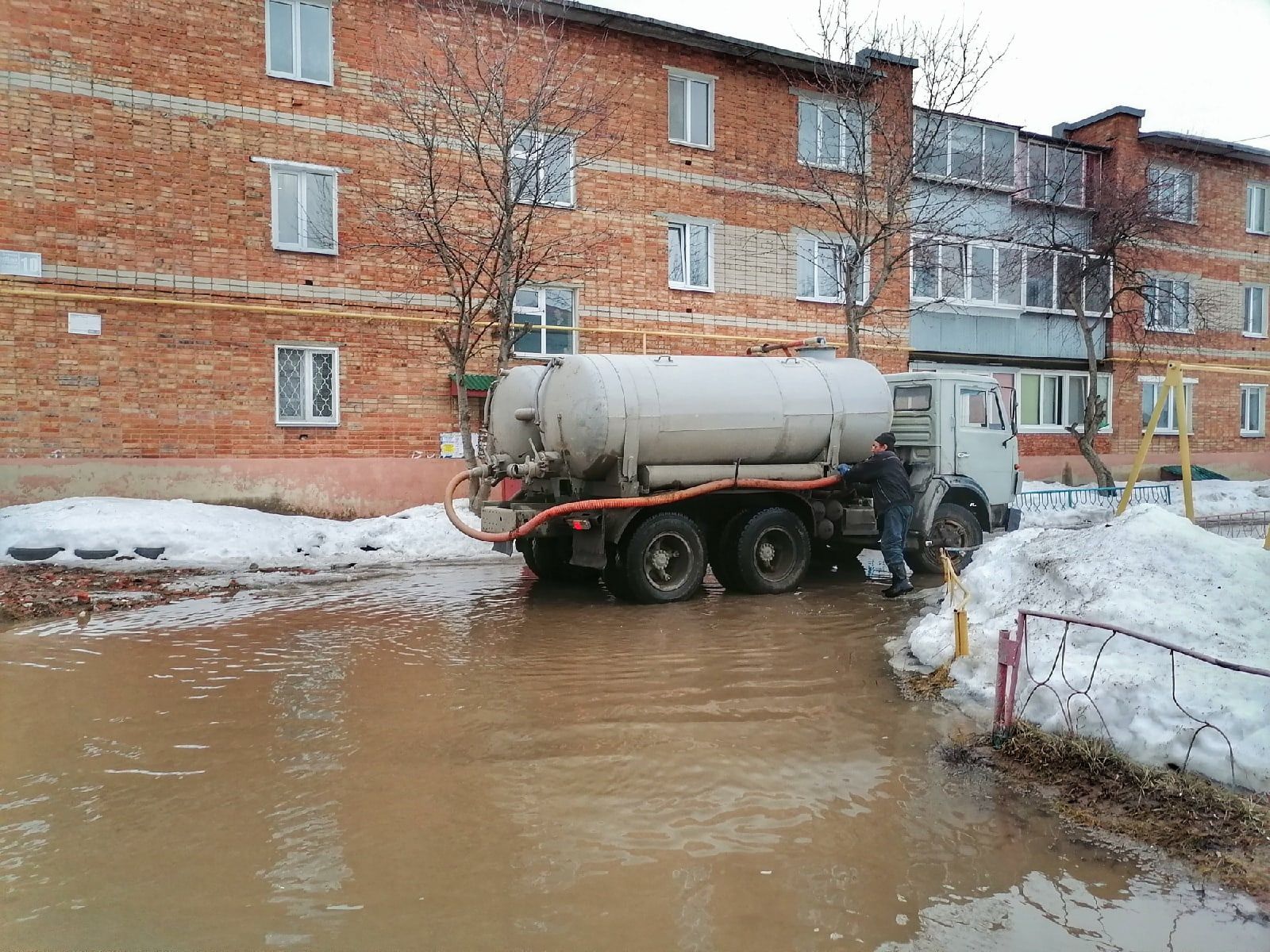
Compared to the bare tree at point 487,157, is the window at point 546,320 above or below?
below

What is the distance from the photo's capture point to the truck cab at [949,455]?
11.6 m

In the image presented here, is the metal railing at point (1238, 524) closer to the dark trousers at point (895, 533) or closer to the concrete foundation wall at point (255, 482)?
the dark trousers at point (895, 533)

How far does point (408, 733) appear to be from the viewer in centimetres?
552

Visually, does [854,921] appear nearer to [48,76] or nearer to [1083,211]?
[48,76]

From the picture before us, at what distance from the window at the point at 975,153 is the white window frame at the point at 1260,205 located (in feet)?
30.8

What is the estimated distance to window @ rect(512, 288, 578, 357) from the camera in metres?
17.4

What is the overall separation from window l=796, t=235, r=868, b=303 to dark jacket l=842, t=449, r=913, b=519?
10.4 m

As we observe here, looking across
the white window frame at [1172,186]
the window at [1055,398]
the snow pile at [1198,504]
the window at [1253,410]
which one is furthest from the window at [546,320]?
the window at [1253,410]

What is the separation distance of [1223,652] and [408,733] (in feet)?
15.0

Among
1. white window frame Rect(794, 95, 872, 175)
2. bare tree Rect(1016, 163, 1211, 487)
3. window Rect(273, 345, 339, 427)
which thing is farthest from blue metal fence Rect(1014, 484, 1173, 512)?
window Rect(273, 345, 339, 427)

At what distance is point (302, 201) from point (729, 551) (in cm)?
997

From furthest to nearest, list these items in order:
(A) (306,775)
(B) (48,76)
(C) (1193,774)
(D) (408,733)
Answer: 1. (B) (48,76)
2. (D) (408,733)
3. (A) (306,775)
4. (C) (1193,774)

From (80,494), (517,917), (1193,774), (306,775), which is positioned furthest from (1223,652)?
(80,494)

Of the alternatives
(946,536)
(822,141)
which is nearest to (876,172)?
(822,141)
